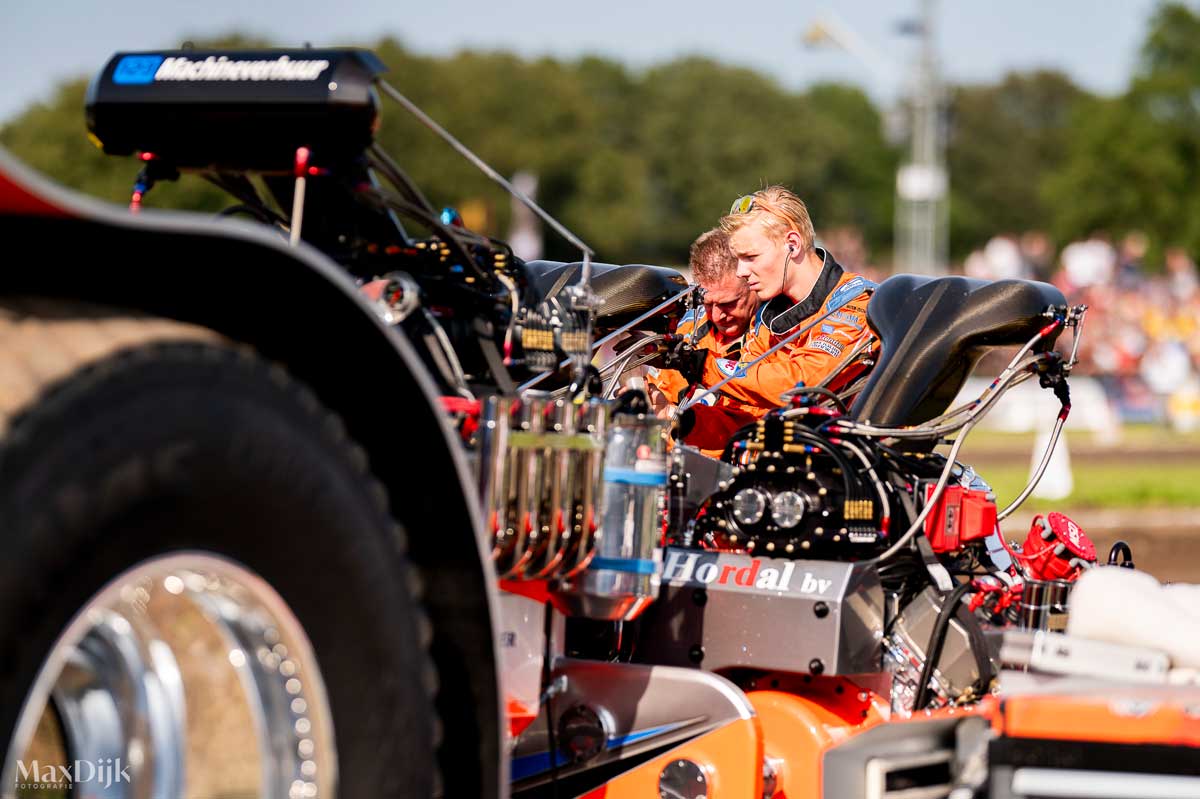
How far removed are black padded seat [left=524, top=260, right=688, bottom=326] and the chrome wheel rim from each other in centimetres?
211

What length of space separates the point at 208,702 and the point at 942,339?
91.1 inches

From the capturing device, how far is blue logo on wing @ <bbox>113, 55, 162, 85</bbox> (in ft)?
9.79

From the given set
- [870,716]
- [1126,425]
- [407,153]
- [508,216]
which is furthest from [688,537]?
[407,153]

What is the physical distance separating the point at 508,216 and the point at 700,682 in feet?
197

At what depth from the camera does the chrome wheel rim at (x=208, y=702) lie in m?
1.99

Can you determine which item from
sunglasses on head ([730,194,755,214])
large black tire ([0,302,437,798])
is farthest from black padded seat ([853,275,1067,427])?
large black tire ([0,302,437,798])

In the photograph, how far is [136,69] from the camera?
119 inches

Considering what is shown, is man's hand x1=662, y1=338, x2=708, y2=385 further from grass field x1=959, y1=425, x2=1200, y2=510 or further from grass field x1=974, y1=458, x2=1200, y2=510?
grass field x1=959, y1=425, x2=1200, y2=510

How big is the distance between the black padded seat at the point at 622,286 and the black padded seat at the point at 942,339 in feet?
1.86

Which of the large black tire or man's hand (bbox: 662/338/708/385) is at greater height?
man's hand (bbox: 662/338/708/385)

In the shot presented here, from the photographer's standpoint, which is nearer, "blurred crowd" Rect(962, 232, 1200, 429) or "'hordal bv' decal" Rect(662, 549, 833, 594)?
"'hordal bv' decal" Rect(662, 549, 833, 594)

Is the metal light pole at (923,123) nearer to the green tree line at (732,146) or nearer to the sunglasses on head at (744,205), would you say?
the green tree line at (732,146)

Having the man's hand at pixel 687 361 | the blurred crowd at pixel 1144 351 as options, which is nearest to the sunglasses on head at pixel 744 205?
the man's hand at pixel 687 361

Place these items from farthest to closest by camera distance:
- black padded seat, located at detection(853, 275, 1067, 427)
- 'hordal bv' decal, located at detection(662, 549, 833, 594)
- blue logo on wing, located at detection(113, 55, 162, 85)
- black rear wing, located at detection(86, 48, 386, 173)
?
black padded seat, located at detection(853, 275, 1067, 427) < 'hordal bv' decal, located at detection(662, 549, 833, 594) < blue logo on wing, located at detection(113, 55, 162, 85) < black rear wing, located at detection(86, 48, 386, 173)
